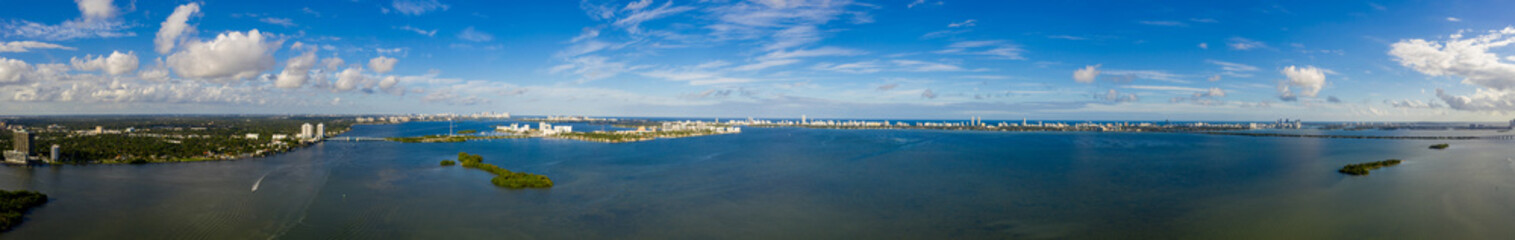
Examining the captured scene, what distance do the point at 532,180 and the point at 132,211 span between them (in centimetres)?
710

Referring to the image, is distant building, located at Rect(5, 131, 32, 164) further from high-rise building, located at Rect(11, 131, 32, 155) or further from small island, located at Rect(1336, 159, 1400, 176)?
small island, located at Rect(1336, 159, 1400, 176)

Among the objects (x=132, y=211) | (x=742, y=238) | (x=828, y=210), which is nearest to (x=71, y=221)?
(x=132, y=211)

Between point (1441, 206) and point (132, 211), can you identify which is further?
point (1441, 206)

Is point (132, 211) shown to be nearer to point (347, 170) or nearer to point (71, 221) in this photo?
point (71, 221)

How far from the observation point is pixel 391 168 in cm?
2105

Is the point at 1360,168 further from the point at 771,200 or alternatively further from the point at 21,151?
the point at 21,151

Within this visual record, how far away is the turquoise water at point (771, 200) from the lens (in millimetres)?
11367

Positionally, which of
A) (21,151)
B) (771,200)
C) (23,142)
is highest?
(23,142)

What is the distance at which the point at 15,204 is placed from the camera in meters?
12.3

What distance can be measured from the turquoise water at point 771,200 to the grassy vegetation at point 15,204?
247 millimetres

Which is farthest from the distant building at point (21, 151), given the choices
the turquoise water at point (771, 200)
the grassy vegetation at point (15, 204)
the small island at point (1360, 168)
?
the small island at point (1360, 168)

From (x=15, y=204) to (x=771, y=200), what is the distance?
13440mm

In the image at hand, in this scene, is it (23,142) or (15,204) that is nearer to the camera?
(15,204)

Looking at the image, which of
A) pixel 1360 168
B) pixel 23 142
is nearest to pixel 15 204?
pixel 23 142
